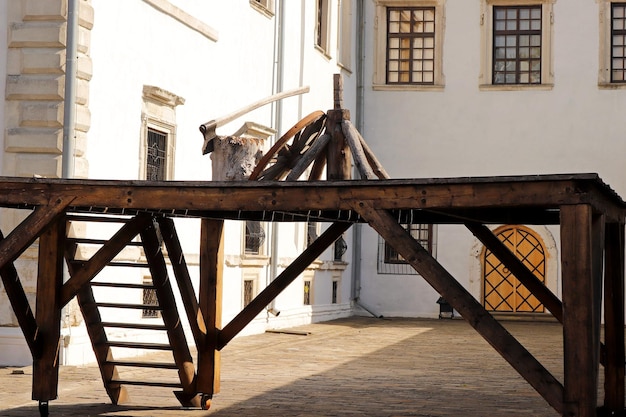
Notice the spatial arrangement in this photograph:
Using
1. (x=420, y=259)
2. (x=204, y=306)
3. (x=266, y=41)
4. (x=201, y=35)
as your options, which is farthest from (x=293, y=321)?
(x=420, y=259)

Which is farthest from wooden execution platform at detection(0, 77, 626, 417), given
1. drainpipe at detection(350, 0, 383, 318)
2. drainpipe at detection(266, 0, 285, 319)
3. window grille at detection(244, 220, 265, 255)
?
drainpipe at detection(350, 0, 383, 318)

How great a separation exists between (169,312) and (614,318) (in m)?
3.57

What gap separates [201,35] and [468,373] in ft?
21.9

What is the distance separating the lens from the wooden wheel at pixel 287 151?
976cm

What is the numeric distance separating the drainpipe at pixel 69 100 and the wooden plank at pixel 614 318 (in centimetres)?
635

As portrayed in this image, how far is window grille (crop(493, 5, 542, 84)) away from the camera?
1049 inches

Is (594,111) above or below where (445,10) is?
below

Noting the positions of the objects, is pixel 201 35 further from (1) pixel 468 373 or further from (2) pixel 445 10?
(2) pixel 445 10

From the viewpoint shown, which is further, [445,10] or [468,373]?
[445,10]

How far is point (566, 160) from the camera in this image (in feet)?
85.6

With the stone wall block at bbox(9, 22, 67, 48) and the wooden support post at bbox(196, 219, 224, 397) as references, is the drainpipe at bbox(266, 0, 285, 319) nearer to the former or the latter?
the stone wall block at bbox(9, 22, 67, 48)

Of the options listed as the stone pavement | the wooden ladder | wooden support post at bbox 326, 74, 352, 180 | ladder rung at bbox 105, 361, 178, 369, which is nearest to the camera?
the wooden ladder

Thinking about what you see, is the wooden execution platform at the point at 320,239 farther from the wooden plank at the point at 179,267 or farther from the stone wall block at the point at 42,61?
the stone wall block at the point at 42,61

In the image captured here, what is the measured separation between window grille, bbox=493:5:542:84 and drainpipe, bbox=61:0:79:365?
1529 centimetres
